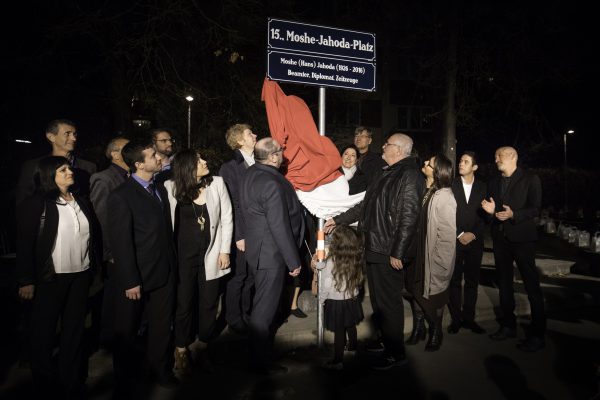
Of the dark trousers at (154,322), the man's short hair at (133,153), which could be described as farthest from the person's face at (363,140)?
the dark trousers at (154,322)

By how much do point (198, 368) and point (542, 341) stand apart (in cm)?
353

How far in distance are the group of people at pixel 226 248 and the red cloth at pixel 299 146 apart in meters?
0.49

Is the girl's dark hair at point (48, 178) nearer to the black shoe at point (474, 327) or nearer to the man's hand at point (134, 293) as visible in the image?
the man's hand at point (134, 293)

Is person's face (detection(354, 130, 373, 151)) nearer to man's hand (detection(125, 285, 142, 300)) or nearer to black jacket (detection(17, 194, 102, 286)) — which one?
man's hand (detection(125, 285, 142, 300))

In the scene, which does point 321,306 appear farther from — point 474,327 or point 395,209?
point 474,327

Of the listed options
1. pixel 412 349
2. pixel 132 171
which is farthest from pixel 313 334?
pixel 132 171

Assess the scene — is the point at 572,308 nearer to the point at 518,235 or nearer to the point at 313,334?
the point at 518,235

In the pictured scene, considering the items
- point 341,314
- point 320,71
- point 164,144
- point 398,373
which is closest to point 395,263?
point 341,314

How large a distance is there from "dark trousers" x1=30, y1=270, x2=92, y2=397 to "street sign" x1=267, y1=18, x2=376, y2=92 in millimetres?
2530

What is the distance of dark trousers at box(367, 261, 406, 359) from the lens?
446 centimetres

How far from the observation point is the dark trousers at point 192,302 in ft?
13.9

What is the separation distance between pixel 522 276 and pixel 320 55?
319 centimetres

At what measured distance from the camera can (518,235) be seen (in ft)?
16.6

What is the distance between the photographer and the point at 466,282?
550 cm
